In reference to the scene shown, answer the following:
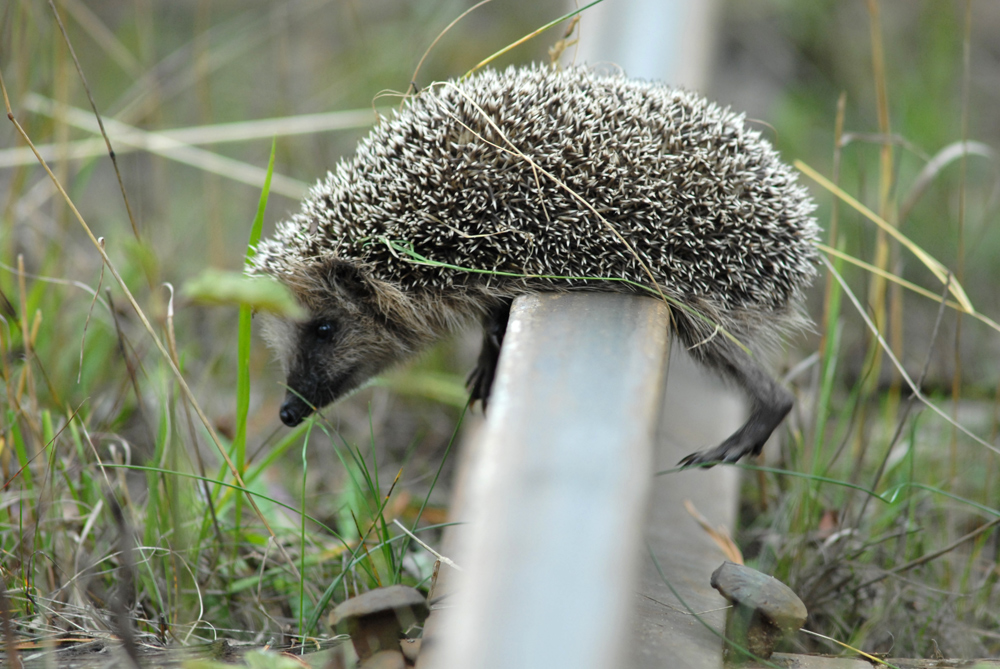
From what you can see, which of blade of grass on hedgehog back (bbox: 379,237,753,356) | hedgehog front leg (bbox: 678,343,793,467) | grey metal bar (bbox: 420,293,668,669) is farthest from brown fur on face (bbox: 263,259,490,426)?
grey metal bar (bbox: 420,293,668,669)

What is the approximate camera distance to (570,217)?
229 centimetres

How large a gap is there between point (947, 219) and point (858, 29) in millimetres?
2798

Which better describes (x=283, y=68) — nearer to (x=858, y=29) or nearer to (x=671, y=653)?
(x=671, y=653)

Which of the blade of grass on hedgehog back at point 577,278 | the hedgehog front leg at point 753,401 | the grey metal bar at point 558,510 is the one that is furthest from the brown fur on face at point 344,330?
the grey metal bar at point 558,510

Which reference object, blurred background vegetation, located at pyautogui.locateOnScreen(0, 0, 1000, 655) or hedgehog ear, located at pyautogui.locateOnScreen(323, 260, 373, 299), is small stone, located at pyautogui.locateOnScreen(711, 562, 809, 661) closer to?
blurred background vegetation, located at pyautogui.locateOnScreen(0, 0, 1000, 655)

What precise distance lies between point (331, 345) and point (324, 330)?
6cm

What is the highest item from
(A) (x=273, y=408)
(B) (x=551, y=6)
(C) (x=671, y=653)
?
(B) (x=551, y=6)

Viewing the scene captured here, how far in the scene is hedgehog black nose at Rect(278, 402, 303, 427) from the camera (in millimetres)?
2834

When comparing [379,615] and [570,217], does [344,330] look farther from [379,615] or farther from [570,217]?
[379,615]

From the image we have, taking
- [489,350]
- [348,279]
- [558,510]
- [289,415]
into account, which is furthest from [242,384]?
[558,510]

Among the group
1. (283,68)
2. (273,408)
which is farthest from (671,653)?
(283,68)

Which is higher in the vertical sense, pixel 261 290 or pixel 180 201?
pixel 180 201

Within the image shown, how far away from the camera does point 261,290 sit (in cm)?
150

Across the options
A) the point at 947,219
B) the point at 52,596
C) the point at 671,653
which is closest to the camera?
the point at 671,653
